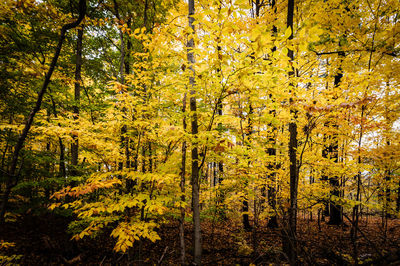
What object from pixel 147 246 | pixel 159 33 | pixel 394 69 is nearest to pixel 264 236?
pixel 147 246

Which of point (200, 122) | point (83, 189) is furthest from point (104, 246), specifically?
point (200, 122)

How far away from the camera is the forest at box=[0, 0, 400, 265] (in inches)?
113

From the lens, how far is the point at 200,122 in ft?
14.5

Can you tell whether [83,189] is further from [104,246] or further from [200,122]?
[104,246]

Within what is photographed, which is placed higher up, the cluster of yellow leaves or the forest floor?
the cluster of yellow leaves

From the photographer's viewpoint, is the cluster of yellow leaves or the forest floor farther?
the forest floor

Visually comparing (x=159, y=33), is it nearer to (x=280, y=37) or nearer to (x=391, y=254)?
(x=280, y=37)

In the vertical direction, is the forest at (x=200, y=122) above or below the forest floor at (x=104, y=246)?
above

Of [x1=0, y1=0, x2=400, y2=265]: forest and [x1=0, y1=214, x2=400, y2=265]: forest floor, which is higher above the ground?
[x1=0, y1=0, x2=400, y2=265]: forest

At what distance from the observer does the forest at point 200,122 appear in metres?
2.88

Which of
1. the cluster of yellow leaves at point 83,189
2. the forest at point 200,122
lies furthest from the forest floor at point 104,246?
the cluster of yellow leaves at point 83,189

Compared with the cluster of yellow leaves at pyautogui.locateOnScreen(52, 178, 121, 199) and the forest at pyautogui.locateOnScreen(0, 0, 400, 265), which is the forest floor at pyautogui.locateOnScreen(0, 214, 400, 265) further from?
the cluster of yellow leaves at pyautogui.locateOnScreen(52, 178, 121, 199)

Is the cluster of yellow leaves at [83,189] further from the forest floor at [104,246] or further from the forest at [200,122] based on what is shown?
the forest floor at [104,246]

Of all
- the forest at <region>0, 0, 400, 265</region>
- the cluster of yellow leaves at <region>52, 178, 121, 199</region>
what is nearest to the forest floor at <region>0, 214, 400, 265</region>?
the forest at <region>0, 0, 400, 265</region>
